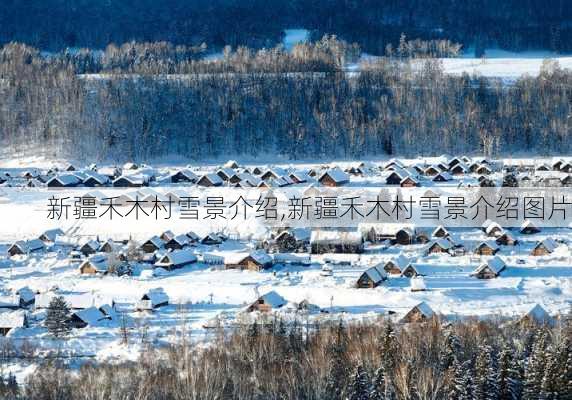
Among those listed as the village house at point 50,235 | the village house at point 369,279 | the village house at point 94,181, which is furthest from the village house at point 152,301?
the village house at point 94,181

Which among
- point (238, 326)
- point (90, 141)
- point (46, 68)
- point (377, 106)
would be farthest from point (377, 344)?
point (46, 68)

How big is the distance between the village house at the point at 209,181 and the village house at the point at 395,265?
514 inches

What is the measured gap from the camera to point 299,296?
1770cm

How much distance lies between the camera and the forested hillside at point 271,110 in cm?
4181

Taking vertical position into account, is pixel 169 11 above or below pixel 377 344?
above

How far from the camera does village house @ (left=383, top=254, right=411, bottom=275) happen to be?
19500 mm

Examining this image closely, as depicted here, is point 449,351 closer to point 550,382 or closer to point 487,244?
point 550,382

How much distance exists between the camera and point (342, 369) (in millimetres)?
12492

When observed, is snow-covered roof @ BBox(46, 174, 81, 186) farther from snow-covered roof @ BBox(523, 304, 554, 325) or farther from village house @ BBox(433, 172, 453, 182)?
snow-covered roof @ BBox(523, 304, 554, 325)

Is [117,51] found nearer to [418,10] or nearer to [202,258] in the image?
[418,10]

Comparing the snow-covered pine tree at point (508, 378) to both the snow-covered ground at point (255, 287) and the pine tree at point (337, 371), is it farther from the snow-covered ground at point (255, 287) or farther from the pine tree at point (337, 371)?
the snow-covered ground at point (255, 287)

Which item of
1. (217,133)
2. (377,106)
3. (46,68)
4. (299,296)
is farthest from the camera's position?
(46,68)

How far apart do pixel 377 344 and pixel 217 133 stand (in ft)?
104

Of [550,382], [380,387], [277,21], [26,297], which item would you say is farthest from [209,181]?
[277,21]
